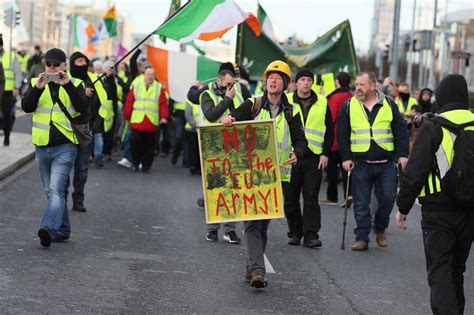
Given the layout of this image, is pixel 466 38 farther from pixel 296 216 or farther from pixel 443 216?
pixel 443 216

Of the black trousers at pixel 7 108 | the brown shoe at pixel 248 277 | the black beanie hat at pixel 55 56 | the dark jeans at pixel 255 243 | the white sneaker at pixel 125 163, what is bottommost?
the white sneaker at pixel 125 163

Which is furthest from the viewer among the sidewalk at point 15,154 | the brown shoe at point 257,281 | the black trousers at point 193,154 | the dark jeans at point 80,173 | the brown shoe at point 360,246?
the black trousers at point 193,154

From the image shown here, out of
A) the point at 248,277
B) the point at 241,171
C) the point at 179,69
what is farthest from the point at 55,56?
the point at 179,69

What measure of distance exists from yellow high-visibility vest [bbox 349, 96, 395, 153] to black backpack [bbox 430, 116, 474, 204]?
14.9 feet

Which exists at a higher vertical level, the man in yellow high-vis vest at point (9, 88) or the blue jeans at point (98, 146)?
the man in yellow high-vis vest at point (9, 88)

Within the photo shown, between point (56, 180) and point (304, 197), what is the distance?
2.84 meters

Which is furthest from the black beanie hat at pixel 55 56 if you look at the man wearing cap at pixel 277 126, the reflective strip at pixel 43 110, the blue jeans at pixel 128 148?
the blue jeans at pixel 128 148

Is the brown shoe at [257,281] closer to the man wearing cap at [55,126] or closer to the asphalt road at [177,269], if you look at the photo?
the asphalt road at [177,269]

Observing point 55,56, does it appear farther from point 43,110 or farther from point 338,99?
point 338,99

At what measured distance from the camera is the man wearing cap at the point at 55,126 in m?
10.2

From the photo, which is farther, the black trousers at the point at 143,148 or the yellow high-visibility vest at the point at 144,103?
the black trousers at the point at 143,148

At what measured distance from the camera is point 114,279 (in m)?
8.84

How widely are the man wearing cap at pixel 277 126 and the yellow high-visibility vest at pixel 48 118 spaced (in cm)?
198

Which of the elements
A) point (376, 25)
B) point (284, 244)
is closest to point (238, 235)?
point (284, 244)
